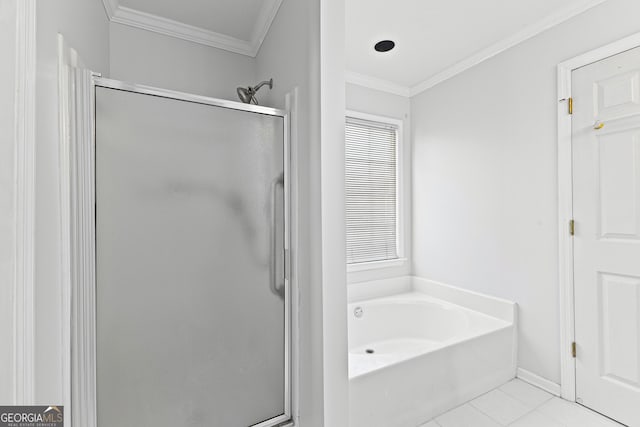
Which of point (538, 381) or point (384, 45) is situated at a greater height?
point (384, 45)

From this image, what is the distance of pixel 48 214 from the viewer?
31.9 inches

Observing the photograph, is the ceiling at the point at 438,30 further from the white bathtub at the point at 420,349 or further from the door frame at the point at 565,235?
the white bathtub at the point at 420,349

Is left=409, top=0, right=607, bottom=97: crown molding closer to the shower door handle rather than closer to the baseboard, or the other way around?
the shower door handle

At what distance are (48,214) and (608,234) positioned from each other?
264 cm

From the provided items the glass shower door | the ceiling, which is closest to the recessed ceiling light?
the ceiling

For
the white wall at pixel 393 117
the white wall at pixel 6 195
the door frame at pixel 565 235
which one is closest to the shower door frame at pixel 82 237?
the white wall at pixel 6 195

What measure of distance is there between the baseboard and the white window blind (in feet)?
4.46

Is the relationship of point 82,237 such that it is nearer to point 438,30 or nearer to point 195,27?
point 195,27

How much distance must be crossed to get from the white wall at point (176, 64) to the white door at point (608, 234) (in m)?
2.12

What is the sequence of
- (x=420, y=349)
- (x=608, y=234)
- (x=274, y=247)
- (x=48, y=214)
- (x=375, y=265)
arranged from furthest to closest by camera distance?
(x=375, y=265)
(x=420, y=349)
(x=608, y=234)
(x=274, y=247)
(x=48, y=214)

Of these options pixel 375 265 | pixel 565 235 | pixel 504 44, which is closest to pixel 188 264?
pixel 375 265

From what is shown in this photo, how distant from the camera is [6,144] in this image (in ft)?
2.11

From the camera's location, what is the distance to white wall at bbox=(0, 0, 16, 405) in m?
0.63

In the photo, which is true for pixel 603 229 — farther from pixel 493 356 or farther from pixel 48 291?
pixel 48 291
